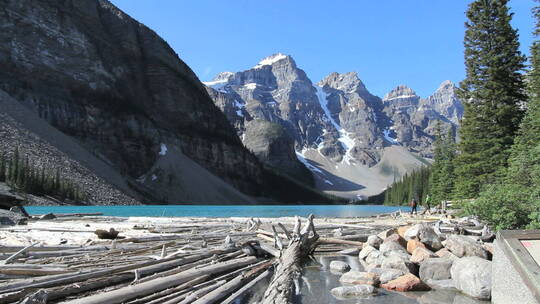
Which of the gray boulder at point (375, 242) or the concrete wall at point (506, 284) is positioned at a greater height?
the concrete wall at point (506, 284)

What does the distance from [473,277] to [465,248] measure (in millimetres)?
2125

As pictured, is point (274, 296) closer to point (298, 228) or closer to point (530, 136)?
point (298, 228)

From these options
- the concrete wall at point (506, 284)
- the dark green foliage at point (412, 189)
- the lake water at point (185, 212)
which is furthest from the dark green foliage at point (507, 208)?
the dark green foliage at point (412, 189)

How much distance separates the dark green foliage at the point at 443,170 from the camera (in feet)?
227

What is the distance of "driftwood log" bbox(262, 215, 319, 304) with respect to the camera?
825 centimetres

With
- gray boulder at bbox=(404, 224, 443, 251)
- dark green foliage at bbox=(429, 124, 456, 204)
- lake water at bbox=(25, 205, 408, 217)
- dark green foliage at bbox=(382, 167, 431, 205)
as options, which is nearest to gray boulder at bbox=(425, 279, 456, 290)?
gray boulder at bbox=(404, 224, 443, 251)

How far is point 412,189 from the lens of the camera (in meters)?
128

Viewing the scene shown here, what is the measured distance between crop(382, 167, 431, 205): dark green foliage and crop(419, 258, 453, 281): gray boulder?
9811cm

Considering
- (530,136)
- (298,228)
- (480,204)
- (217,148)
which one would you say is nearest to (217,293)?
(298,228)

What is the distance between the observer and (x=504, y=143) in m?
32.1

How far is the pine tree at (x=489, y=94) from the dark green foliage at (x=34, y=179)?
79.8 metres

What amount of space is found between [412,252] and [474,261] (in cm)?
330

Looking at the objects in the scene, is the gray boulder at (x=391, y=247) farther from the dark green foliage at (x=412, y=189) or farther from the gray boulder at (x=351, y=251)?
the dark green foliage at (x=412, y=189)

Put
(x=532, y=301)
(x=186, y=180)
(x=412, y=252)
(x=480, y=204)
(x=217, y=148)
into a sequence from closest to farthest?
(x=532, y=301), (x=412, y=252), (x=480, y=204), (x=186, y=180), (x=217, y=148)
